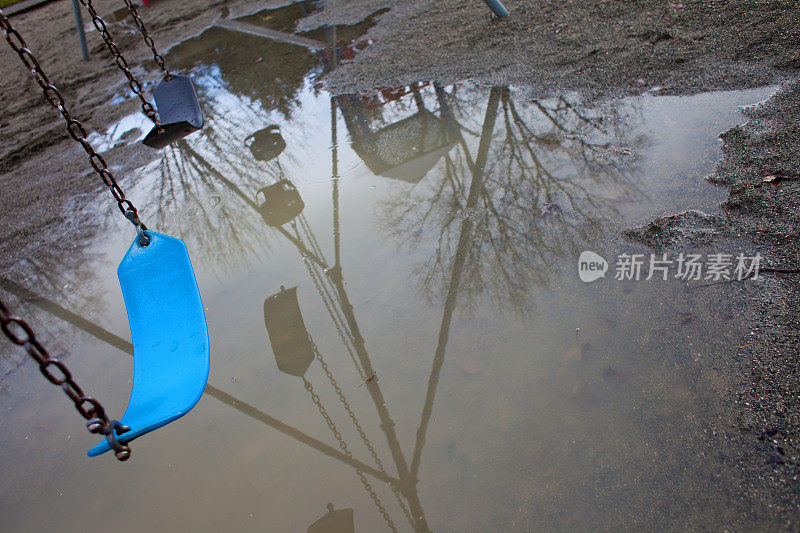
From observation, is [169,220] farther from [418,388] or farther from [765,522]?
[765,522]

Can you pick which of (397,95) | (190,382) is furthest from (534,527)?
(397,95)

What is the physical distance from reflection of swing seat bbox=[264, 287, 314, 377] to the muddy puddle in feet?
0.05

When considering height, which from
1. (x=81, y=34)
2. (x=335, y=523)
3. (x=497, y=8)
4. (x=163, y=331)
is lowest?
(x=335, y=523)

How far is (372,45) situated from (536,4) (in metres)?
1.74

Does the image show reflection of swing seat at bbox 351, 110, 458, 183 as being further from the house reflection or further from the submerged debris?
the submerged debris

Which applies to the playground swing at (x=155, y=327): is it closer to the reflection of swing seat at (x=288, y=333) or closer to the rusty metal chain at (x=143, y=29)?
the reflection of swing seat at (x=288, y=333)

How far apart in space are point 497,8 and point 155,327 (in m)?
4.36

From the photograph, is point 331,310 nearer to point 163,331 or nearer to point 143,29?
point 163,331

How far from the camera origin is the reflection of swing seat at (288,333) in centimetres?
228

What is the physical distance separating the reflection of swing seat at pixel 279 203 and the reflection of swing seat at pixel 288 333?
0.72m

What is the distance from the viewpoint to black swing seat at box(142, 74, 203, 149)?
3414 mm

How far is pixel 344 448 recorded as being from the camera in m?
1.91

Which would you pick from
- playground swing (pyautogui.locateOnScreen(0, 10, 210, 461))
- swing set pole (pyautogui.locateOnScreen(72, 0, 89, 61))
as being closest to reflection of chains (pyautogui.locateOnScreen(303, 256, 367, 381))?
playground swing (pyautogui.locateOnScreen(0, 10, 210, 461))

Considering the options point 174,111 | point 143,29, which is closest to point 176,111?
point 174,111
